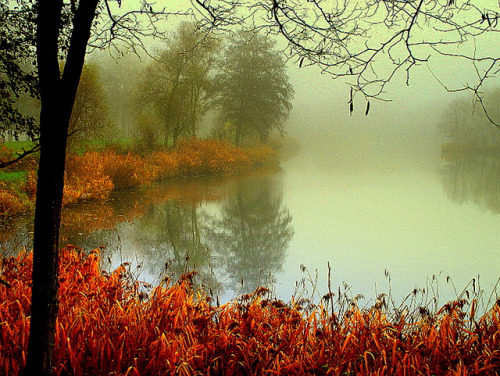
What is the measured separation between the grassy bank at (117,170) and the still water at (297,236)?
2.64 ft

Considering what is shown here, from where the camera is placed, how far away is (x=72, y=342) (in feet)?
9.40

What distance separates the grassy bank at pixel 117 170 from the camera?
11.3m

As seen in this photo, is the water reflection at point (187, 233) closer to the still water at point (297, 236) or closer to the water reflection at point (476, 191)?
the still water at point (297, 236)

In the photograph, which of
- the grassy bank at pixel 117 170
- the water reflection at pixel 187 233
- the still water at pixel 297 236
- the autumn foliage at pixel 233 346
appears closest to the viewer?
the autumn foliage at pixel 233 346

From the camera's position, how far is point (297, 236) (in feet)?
31.0

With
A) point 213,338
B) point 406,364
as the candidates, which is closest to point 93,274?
point 213,338

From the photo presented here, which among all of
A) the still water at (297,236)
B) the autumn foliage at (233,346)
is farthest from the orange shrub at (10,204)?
the autumn foliage at (233,346)

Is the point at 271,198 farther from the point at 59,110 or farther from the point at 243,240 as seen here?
the point at 59,110

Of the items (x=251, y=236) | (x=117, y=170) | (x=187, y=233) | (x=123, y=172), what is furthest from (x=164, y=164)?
(x=251, y=236)

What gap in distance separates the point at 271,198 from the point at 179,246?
23.7 feet

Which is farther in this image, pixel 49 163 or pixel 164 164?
pixel 164 164

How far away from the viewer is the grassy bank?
11328mm

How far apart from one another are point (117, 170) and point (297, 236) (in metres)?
8.83

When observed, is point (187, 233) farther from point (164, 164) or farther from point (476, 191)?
point (476, 191)
